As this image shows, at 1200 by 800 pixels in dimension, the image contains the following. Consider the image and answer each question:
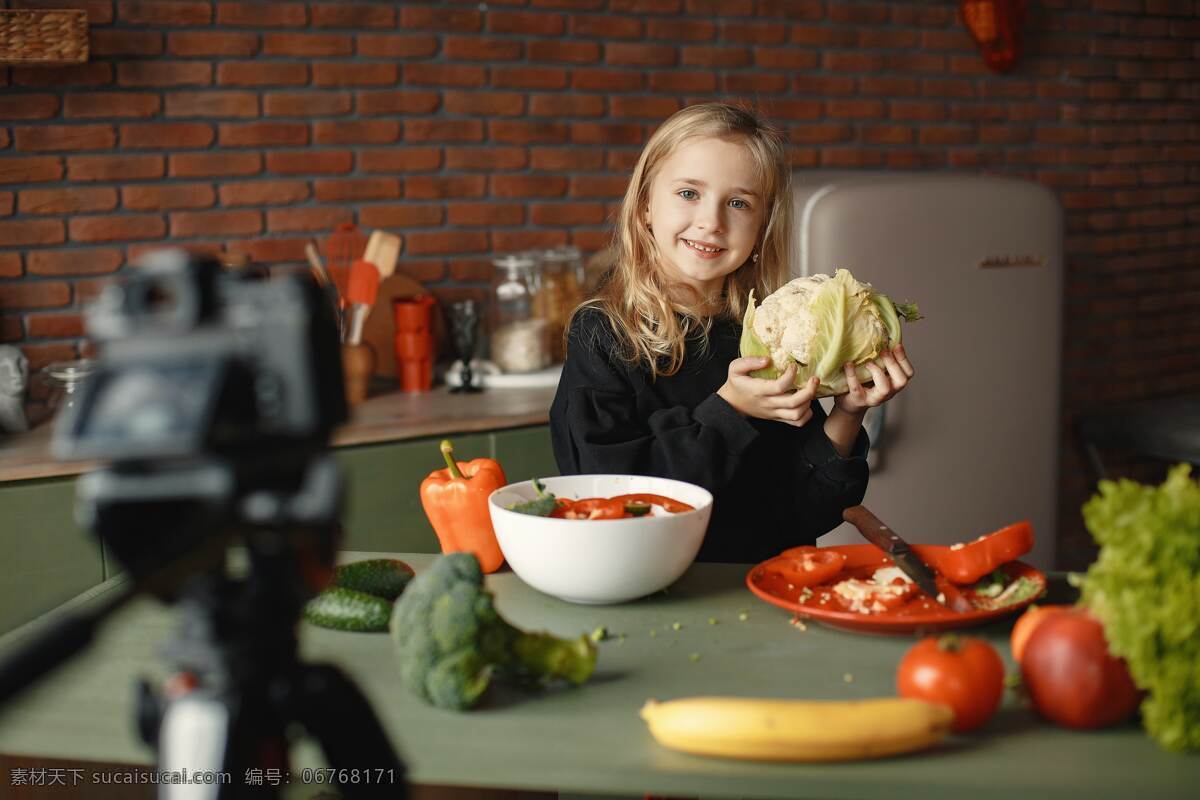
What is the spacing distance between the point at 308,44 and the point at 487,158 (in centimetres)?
62

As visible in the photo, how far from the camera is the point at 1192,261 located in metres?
4.71

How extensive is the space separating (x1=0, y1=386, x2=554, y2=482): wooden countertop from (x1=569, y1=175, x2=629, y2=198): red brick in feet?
2.59

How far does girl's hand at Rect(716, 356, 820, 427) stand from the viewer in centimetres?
176

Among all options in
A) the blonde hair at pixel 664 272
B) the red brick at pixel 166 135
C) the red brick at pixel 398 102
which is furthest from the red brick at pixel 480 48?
the blonde hair at pixel 664 272

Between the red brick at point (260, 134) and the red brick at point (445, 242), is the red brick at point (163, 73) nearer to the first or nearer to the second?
the red brick at point (260, 134)

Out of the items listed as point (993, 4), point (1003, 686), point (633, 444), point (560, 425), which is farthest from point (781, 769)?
point (993, 4)

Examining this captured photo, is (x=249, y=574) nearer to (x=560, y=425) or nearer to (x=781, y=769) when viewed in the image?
(x=781, y=769)

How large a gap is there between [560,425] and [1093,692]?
3.85 ft

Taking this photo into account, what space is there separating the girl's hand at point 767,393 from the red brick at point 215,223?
6.35 ft

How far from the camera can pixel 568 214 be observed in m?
3.68

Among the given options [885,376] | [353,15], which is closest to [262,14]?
[353,15]

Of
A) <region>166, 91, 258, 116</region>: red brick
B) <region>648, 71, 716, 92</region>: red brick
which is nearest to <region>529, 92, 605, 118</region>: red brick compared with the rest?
<region>648, 71, 716, 92</region>: red brick

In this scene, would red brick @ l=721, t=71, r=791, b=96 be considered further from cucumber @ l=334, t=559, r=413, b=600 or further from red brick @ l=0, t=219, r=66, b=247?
cucumber @ l=334, t=559, r=413, b=600

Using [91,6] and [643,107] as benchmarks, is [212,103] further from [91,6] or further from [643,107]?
[643,107]
